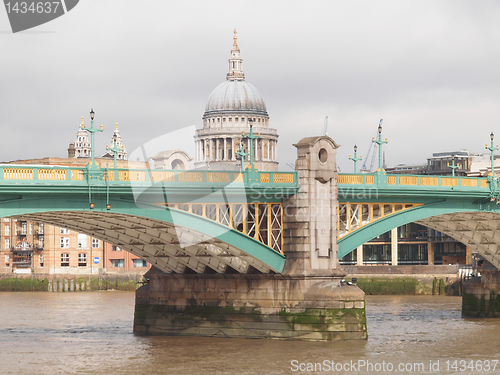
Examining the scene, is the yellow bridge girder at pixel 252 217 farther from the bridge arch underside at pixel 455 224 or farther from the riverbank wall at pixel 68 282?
the riverbank wall at pixel 68 282

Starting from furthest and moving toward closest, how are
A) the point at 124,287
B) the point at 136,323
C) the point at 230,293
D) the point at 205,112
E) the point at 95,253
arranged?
the point at 205,112, the point at 95,253, the point at 124,287, the point at 136,323, the point at 230,293

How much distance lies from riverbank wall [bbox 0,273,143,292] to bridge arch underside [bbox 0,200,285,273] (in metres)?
57.4

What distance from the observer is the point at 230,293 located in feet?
173

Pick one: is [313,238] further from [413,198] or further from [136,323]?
[136,323]

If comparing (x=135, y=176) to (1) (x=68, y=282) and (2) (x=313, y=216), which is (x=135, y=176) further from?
(1) (x=68, y=282)

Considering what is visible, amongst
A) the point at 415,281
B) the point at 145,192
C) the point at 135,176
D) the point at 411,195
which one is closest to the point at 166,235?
the point at 145,192

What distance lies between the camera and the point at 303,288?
164ft

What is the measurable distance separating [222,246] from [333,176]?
21.2ft

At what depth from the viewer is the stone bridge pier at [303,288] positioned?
4891 cm

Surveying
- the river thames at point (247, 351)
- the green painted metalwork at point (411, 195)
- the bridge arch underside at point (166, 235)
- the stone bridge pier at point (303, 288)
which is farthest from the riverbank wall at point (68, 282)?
the stone bridge pier at point (303, 288)

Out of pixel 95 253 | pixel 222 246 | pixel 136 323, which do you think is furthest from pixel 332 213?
pixel 95 253
